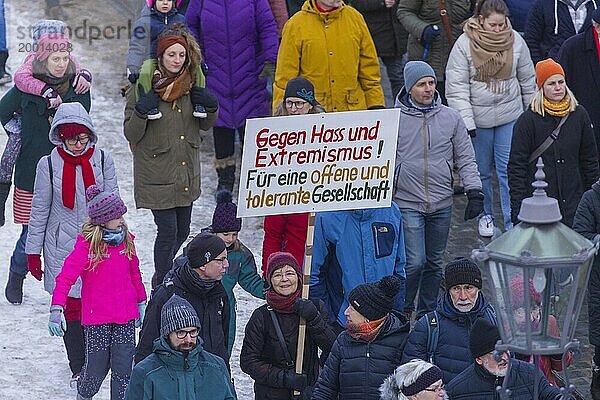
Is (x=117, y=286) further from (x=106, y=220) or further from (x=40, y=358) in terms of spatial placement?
(x=40, y=358)

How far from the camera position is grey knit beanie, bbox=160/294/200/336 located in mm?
7477

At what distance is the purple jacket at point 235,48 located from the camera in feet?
39.0

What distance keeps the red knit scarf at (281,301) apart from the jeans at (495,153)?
3759mm

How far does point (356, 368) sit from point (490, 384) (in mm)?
740

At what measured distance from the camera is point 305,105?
9.75 m

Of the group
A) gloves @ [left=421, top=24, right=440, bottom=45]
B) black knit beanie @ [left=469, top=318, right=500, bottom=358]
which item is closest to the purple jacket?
gloves @ [left=421, top=24, right=440, bottom=45]

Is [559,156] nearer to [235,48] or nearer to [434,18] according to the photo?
[434,18]

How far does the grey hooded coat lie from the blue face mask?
2.51 feet

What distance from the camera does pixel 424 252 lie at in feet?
33.2

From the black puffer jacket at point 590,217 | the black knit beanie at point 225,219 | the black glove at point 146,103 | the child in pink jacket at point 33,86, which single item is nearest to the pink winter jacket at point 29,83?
the child in pink jacket at point 33,86

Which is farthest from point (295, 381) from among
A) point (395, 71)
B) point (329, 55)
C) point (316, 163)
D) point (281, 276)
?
point (395, 71)

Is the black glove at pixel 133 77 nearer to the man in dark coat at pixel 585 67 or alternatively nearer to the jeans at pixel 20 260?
the jeans at pixel 20 260

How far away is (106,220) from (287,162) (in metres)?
1.18

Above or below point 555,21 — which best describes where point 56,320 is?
below
